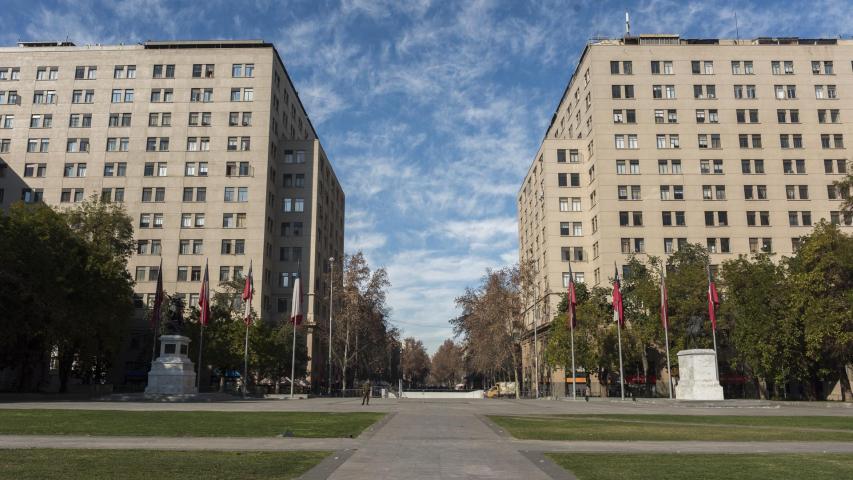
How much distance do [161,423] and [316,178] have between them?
2710 inches

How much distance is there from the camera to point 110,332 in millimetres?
55156

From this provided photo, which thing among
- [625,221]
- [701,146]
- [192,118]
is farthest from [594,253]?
[192,118]

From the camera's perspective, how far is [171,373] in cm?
4562

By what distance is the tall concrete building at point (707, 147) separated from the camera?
77250 millimetres

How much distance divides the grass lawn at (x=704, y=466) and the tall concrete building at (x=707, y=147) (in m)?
64.9

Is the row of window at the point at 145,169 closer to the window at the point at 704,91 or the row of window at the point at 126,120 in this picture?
the row of window at the point at 126,120

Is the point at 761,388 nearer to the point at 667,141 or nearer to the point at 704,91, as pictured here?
the point at 667,141

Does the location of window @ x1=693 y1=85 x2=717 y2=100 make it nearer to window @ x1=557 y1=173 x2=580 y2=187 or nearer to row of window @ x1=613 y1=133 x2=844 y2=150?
row of window @ x1=613 y1=133 x2=844 y2=150

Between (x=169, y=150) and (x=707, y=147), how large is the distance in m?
67.1

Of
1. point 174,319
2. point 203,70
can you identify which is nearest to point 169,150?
point 203,70

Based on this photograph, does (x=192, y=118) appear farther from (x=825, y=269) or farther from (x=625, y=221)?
(x=825, y=269)

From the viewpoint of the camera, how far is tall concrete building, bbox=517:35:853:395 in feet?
253

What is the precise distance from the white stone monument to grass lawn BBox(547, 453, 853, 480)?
107 ft

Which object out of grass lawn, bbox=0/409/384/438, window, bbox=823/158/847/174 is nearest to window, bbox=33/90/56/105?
grass lawn, bbox=0/409/384/438
